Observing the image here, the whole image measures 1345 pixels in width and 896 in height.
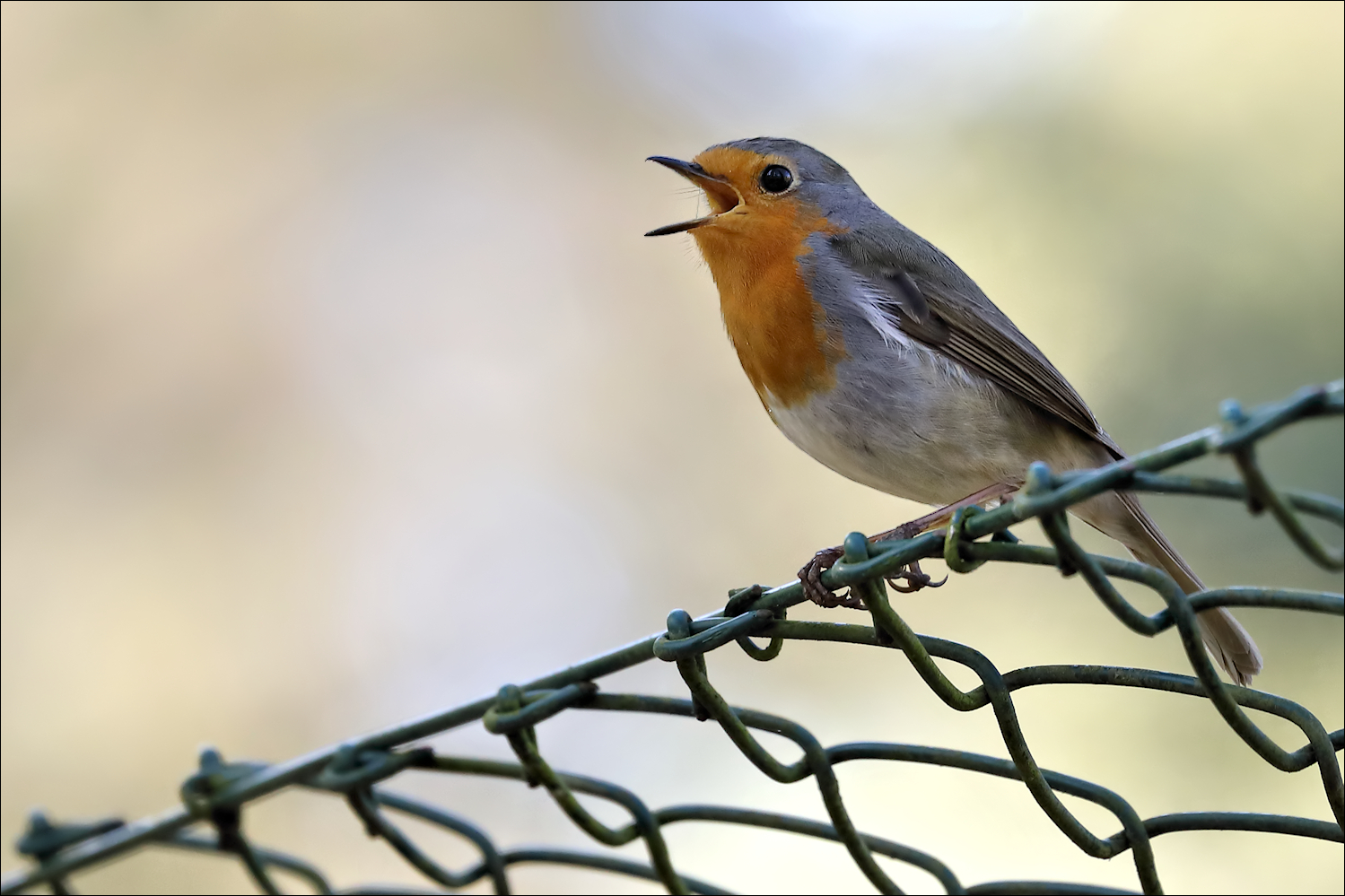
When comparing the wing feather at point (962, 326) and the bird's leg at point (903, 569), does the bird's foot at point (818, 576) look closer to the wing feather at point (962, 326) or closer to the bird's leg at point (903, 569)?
the bird's leg at point (903, 569)

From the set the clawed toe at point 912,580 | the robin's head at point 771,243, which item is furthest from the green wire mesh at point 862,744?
the robin's head at point 771,243

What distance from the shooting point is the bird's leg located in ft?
5.73

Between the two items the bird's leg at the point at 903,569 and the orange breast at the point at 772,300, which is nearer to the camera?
the bird's leg at the point at 903,569

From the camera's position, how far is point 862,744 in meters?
1.58

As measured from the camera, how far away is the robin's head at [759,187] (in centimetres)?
306

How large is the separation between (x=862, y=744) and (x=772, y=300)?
4.87 feet

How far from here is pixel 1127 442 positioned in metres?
4.15

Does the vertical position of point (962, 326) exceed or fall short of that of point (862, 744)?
it exceeds it

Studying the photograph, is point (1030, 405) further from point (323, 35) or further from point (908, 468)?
point (323, 35)

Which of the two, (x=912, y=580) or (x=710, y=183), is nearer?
(x=912, y=580)

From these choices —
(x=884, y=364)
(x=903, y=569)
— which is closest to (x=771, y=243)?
(x=884, y=364)

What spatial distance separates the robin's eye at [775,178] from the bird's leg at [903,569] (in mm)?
941

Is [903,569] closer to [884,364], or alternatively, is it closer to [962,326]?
[884,364]

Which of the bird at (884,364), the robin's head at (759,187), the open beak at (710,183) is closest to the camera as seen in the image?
the bird at (884,364)
